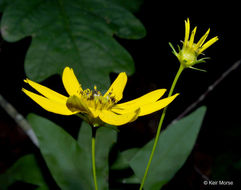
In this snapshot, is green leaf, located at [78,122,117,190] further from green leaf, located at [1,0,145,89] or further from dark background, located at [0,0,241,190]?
dark background, located at [0,0,241,190]

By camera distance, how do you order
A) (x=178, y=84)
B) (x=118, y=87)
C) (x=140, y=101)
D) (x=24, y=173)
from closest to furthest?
1. (x=140, y=101)
2. (x=118, y=87)
3. (x=24, y=173)
4. (x=178, y=84)

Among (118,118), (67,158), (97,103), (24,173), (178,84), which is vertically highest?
(118,118)

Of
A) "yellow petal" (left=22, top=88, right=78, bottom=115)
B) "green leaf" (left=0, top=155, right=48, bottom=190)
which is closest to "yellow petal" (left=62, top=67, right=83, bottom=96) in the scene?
"yellow petal" (left=22, top=88, right=78, bottom=115)

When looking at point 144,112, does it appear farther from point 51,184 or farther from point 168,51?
point 168,51

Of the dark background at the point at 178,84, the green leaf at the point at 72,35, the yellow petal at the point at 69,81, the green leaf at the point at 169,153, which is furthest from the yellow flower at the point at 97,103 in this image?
the dark background at the point at 178,84

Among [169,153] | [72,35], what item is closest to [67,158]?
[169,153]

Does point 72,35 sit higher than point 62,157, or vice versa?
point 72,35

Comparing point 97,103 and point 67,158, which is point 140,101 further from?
point 67,158
